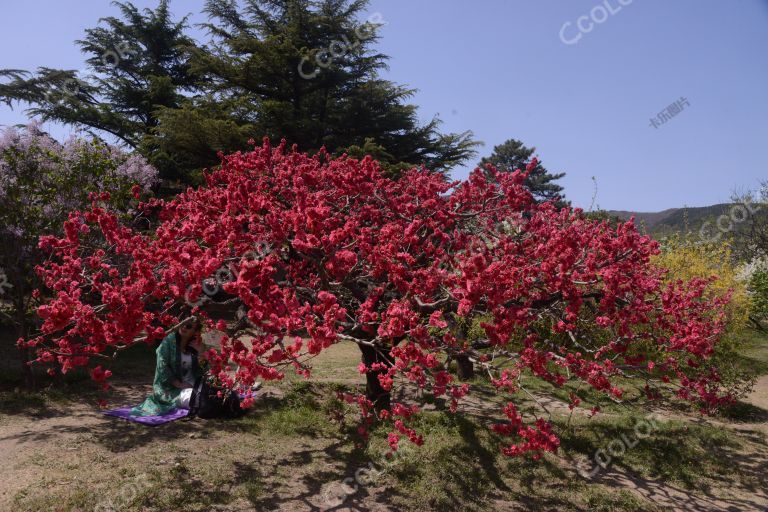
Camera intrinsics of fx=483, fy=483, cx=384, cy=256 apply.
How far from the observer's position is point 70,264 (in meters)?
4.88

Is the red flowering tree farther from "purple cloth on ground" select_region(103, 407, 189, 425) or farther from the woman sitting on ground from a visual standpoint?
"purple cloth on ground" select_region(103, 407, 189, 425)

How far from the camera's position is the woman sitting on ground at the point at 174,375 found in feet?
20.1

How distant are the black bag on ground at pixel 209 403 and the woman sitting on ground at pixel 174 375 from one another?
83mm

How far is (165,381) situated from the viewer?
6191 millimetres

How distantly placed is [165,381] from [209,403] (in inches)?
24.6

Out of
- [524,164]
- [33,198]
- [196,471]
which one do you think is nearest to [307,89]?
[33,198]

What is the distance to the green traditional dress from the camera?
6117 mm

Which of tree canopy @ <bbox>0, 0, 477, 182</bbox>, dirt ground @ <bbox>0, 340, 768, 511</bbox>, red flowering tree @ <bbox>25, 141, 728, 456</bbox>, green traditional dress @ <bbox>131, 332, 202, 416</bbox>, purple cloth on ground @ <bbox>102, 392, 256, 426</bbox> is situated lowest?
dirt ground @ <bbox>0, 340, 768, 511</bbox>

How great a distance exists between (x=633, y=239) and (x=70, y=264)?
239 inches

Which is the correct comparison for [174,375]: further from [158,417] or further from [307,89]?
[307,89]

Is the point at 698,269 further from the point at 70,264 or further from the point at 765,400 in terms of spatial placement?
the point at 70,264

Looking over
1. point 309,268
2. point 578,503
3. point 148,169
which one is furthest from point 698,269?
point 148,169

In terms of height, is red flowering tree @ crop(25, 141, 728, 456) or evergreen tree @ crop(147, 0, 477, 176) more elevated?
evergreen tree @ crop(147, 0, 477, 176)

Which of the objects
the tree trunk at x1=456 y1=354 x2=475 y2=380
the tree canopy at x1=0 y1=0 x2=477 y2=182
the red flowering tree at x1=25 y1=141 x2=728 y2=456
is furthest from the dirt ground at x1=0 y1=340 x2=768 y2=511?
the tree canopy at x1=0 y1=0 x2=477 y2=182
